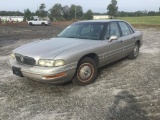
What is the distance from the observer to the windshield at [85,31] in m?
5.86

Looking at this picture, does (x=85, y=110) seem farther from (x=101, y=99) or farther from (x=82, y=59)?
(x=82, y=59)

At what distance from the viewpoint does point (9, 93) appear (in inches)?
189

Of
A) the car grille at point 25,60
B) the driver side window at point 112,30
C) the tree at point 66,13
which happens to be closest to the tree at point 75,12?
the tree at point 66,13

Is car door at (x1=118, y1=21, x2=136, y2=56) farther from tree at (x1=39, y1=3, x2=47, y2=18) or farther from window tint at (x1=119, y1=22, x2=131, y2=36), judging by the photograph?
tree at (x1=39, y1=3, x2=47, y2=18)

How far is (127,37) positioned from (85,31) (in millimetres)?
1574

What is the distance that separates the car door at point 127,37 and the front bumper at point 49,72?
253 centimetres

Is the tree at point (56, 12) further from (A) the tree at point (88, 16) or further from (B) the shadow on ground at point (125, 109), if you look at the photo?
(B) the shadow on ground at point (125, 109)

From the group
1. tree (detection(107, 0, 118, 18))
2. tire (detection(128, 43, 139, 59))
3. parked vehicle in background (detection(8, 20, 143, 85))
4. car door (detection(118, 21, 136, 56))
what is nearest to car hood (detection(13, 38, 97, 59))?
parked vehicle in background (detection(8, 20, 143, 85))

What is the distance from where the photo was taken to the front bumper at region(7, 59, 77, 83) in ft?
14.7

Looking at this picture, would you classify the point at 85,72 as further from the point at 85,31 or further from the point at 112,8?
the point at 112,8

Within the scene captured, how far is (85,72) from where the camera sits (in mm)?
5207

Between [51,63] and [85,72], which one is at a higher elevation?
[51,63]

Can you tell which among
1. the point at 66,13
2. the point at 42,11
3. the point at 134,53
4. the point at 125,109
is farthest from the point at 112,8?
the point at 125,109

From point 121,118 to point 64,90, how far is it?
1668 millimetres
